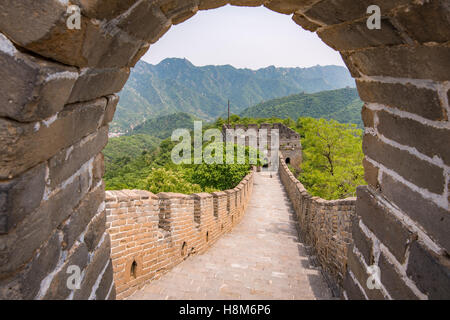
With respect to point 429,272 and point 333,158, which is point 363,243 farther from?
point 333,158

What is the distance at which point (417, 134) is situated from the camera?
1.58 meters

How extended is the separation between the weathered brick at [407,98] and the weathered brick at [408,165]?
0.77 ft

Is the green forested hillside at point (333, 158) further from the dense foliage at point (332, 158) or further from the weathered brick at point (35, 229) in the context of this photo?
the weathered brick at point (35, 229)

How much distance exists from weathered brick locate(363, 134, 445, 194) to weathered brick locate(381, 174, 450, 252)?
7 cm

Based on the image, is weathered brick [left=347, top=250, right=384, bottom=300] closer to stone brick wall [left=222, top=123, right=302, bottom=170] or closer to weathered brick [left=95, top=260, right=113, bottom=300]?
weathered brick [left=95, top=260, right=113, bottom=300]

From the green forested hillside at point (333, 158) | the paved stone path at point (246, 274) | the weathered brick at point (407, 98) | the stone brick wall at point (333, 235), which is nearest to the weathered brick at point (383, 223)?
the weathered brick at point (407, 98)

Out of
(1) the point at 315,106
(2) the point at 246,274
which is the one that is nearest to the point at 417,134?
(2) the point at 246,274

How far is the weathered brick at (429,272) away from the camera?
4.27ft

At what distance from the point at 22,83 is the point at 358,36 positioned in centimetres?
166

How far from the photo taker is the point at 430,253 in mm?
1425

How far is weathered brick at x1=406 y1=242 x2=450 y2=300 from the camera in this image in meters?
1.30

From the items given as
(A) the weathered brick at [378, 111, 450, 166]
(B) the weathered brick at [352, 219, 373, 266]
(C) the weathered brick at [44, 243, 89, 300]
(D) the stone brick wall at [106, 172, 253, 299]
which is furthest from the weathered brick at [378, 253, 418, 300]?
(D) the stone brick wall at [106, 172, 253, 299]

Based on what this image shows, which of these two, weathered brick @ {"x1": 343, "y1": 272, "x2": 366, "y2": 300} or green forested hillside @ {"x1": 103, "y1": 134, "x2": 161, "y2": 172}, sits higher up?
green forested hillside @ {"x1": 103, "y1": 134, "x2": 161, "y2": 172}

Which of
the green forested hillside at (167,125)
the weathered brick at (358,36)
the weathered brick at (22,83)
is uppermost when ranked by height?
the green forested hillside at (167,125)
